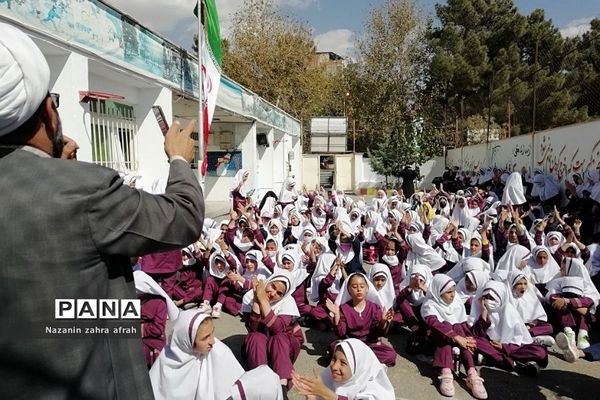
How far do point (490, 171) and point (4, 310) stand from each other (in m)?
14.3

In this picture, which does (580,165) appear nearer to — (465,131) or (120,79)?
(120,79)

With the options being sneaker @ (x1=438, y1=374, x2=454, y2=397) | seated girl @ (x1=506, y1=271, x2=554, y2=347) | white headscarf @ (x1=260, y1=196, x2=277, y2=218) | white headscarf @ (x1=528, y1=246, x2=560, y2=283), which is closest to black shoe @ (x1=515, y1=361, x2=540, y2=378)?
seated girl @ (x1=506, y1=271, x2=554, y2=347)

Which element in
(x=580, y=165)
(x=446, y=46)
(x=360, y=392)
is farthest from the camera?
(x=446, y=46)

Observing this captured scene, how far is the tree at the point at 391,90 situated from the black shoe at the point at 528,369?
19.2m

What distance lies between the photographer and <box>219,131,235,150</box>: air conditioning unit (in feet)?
49.2

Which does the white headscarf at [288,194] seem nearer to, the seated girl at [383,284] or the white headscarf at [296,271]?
the white headscarf at [296,271]

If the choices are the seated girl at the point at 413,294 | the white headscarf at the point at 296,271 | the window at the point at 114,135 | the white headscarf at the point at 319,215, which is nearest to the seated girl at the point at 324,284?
the white headscarf at the point at 296,271

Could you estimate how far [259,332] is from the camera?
12.6 feet

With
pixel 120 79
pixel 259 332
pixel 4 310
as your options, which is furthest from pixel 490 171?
pixel 4 310

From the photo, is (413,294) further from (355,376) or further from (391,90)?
(391,90)

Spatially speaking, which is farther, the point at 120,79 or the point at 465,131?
the point at 465,131

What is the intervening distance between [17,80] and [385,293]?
4097 mm

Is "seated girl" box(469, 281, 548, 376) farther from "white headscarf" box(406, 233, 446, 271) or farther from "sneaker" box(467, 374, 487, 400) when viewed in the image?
"white headscarf" box(406, 233, 446, 271)

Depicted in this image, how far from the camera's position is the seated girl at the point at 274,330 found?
3.64 metres
